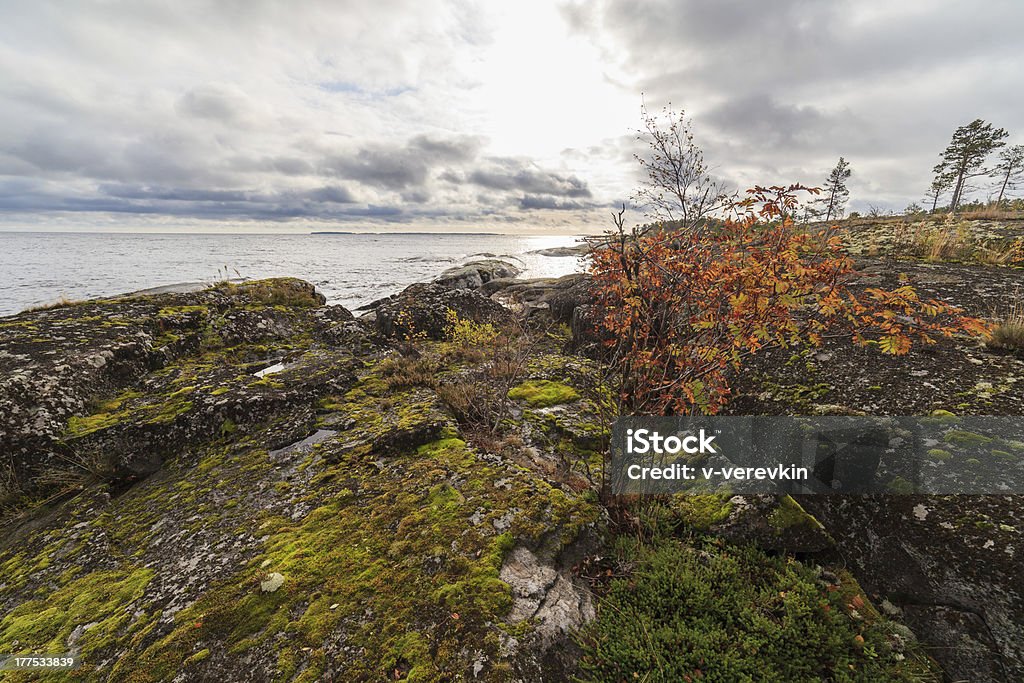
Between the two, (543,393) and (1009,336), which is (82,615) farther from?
(1009,336)

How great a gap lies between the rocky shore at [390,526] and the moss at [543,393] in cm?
9

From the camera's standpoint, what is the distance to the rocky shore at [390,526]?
3016 mm

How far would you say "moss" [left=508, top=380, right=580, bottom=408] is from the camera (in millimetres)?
7676

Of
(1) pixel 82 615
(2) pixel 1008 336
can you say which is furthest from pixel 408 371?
(2) pixel 1008 336

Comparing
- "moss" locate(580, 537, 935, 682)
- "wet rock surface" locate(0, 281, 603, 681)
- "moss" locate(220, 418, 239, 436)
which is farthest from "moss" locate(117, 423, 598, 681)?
→ "moss" locate(220, 418, 239, 436)

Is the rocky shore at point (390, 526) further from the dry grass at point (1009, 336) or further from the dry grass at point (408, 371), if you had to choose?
the dry grass at point (408, 371)

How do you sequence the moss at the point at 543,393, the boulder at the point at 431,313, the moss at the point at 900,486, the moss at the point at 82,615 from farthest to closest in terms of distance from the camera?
the boulder at the point at 431,313 < the moss at the point at 543,393 < the moss at the point at 900,486 < the moss at the point at 82,615

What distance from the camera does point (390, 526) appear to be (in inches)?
160

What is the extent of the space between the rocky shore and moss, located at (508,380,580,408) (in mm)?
91

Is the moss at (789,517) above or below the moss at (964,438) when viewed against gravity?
below

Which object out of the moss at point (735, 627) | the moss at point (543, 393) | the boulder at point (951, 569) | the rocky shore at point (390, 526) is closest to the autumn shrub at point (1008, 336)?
the rocky shore at point (390, 526)

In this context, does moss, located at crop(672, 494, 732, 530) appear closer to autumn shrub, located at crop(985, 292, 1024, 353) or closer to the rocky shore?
the rocky shore

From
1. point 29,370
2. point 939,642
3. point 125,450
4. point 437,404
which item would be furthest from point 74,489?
point 939,642

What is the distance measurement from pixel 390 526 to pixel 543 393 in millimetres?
4506
